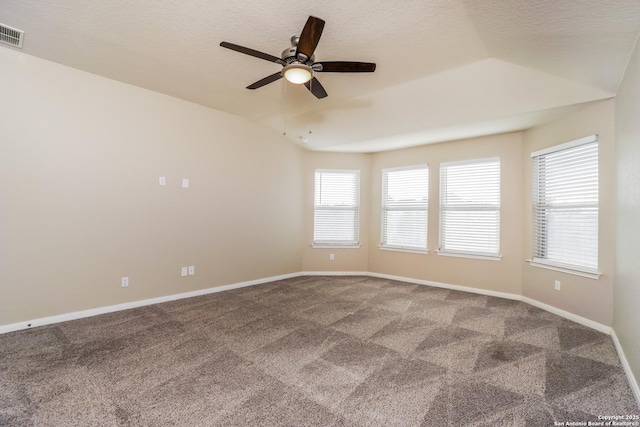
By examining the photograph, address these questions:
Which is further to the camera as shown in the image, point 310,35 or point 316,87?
point 316,87

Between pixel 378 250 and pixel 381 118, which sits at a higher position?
pixel 381 118

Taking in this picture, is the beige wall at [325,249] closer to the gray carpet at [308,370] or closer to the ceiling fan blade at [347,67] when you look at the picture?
the gray carpet at [308,370]

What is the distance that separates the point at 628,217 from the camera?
7.96 feet

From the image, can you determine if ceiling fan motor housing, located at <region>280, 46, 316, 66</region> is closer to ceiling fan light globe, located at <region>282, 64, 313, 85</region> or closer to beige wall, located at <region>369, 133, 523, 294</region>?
ceiling fan light globe, located at <region>282, 64, 313, 85</region>

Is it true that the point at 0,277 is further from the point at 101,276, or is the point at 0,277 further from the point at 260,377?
the point at 260,377

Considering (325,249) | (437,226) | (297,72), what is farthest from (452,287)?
(297,72)

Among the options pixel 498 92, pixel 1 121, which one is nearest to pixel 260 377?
pixel 1 121

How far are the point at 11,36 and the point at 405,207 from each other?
225 inches

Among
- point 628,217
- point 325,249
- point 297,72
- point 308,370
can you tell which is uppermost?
point 297,72

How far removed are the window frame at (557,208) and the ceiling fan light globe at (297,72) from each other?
136 inches

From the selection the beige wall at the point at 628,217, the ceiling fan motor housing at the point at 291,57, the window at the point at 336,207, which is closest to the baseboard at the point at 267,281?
the beige wall at the point at 628,217

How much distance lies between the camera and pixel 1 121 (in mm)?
2789

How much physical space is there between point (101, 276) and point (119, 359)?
4.96ft

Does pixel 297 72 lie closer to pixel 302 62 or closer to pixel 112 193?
pixel 302 62
